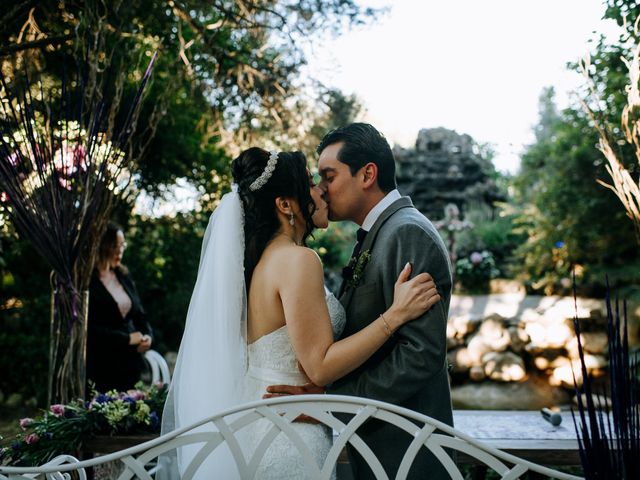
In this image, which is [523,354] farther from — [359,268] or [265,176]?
[265,176]

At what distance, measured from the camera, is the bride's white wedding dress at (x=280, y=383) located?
6.90ft

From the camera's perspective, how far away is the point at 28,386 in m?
7.11

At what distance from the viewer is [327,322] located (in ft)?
6.66

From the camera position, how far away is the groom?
200cm

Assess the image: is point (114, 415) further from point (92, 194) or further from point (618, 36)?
point (618, 36)

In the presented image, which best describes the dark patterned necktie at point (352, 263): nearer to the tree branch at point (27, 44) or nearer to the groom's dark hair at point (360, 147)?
the groom's dark hair at point (360, 147)

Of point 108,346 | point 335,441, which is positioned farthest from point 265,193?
point 108,346

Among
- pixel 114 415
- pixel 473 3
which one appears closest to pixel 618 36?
pixel 114 415

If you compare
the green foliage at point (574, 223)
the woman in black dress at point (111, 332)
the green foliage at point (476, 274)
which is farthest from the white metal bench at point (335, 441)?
the green foliage at point (476, 274)

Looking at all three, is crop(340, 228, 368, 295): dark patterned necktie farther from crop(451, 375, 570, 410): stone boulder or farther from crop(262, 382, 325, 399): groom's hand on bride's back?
crop(451, 375, 570, 410): stone boulder

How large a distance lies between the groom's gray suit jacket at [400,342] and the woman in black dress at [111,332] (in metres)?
2.68

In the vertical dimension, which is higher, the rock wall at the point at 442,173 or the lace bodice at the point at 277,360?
the rock wall at the point at 442,173

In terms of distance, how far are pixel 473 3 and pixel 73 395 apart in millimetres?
7211

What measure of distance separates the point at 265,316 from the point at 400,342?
1.69 ft
